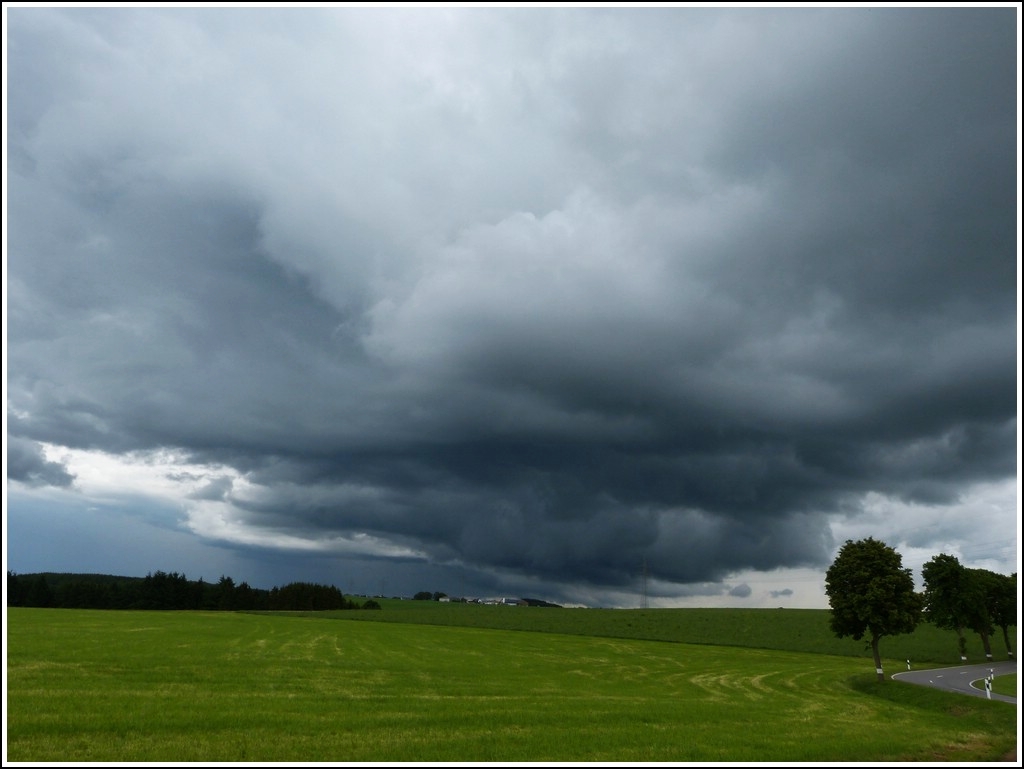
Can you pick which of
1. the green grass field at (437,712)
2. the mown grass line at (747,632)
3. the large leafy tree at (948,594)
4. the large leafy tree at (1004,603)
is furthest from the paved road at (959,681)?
the large leafy tree at (1004,603)

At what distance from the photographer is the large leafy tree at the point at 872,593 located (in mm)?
68938

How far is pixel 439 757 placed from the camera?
2647 centimetres

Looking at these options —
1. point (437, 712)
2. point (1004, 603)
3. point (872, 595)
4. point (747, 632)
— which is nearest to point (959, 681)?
point (872, 595)

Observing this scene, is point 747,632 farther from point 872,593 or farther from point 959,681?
point 872,593

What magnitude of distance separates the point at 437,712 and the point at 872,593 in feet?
166

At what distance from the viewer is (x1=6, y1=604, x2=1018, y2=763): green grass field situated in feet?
89.9

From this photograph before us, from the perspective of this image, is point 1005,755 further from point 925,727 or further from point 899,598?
point 899,598

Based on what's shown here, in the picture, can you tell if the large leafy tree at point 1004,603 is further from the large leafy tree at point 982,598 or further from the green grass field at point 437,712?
the green grass field at point 437,712

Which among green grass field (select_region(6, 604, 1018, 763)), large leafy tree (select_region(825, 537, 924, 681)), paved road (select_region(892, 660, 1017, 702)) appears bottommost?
green grass field (select_region(6, 604, 1018, 763))

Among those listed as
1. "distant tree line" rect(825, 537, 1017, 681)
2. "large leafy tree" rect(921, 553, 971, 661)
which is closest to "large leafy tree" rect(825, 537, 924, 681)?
"distant tree line" rect(825, 537, 1017, 681)

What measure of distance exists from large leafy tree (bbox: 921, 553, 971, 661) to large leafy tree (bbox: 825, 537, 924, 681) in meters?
26.1

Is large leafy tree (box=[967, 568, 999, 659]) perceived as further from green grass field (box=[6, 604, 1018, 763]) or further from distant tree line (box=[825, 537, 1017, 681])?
green grass field (box=[6, 604, 1018, 763])

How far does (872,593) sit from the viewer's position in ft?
226

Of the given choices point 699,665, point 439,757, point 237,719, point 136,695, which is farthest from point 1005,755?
point 699,665
